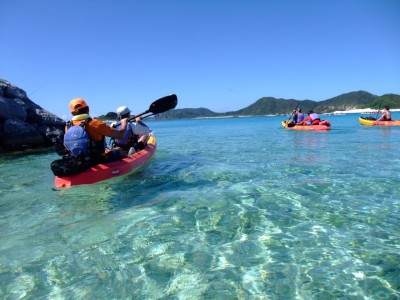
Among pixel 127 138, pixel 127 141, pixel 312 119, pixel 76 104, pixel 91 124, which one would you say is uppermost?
pixel 76 104

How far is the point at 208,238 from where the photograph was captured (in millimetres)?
4176

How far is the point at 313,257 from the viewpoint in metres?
3.56

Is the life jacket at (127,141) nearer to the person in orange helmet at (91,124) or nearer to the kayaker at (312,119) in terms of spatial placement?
the person in orange helmet at (91,124)

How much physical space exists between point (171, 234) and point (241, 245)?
1.05 metres

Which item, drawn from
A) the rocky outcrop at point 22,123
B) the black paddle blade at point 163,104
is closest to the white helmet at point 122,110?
the black paddle blade at point 163,104

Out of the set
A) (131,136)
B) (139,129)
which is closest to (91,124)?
(131,136)

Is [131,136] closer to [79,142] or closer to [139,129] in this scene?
[139,129]

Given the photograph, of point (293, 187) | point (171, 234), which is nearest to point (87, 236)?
point (171, 234)

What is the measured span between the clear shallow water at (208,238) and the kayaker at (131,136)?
2426 mm

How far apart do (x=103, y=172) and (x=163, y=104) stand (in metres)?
4.27

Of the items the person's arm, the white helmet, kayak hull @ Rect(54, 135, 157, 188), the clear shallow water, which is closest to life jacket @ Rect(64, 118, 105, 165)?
kayak hull @ Rect(54, 135, 157, 188)

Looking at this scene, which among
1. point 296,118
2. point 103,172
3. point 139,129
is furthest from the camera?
point 296,118

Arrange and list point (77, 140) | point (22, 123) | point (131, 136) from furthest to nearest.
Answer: point (22, 123) < point (131, 136) < point (77, 140)

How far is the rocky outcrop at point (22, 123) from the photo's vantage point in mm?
15812
